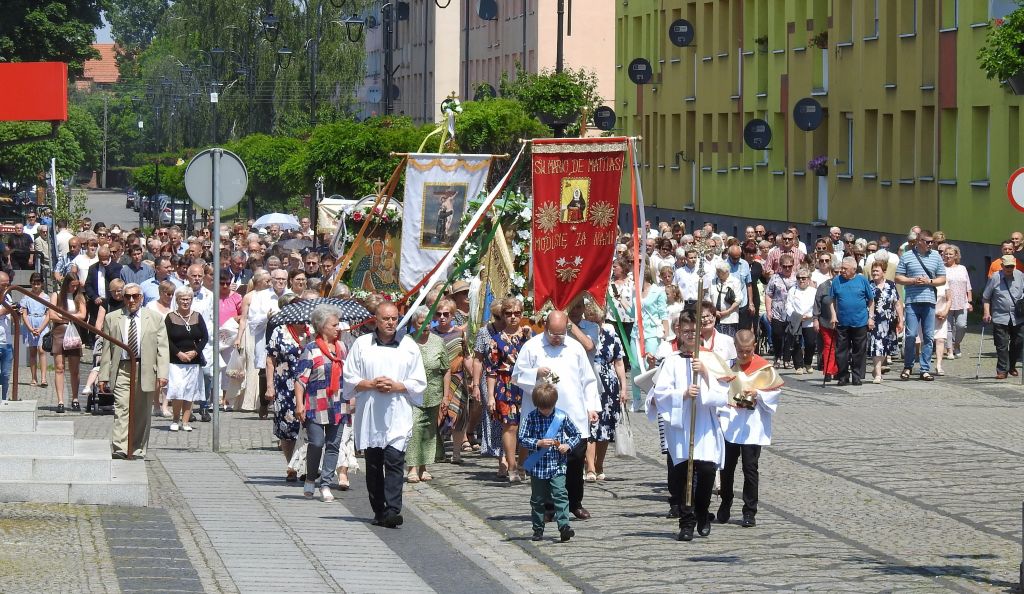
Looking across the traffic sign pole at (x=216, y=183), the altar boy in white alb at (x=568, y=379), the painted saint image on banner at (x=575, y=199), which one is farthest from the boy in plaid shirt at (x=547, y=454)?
the traffic sign pole at (x=216, y=183)

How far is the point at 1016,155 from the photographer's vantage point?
34844 millimetres

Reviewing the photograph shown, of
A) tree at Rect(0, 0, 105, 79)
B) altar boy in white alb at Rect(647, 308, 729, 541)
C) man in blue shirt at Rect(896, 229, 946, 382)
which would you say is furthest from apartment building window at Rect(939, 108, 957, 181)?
tree at Rect(0, 0, 105, 79)

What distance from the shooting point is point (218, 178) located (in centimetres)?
1730

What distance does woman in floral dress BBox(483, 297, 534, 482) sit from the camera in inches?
600

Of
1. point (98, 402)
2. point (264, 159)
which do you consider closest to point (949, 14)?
point (98, 402)

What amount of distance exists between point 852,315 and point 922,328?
152cm

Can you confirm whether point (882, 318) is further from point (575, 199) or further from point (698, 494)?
point (698, 494)

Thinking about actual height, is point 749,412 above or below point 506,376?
below

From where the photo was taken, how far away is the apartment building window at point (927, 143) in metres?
39.2

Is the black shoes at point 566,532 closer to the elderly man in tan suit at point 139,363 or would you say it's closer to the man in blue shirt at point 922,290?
the elderly man in tan suit at point 139,363

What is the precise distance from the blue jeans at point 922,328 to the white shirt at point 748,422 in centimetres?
1135

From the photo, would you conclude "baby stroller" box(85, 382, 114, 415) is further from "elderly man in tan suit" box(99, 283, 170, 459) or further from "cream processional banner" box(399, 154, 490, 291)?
"cream processional banner" box(399, 154, 490, 291)

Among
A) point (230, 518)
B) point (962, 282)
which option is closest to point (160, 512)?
point (230, 518)

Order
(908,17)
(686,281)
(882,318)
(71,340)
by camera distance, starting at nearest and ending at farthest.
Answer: (71,340)
(882,318)
(686,281)
(908,17)
